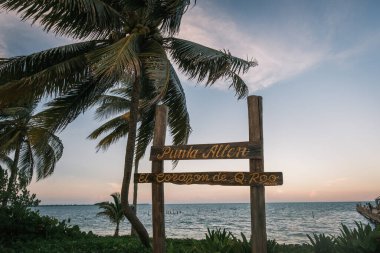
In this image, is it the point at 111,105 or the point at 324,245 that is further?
the point at 111,105

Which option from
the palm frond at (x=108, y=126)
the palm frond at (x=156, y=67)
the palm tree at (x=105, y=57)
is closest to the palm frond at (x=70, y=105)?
the palm tree at (x=105, y=57)

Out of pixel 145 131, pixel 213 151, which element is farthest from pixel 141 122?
pixel 213 151

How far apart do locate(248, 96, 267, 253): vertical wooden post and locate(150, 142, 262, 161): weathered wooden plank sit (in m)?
0.14

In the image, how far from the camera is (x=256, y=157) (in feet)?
21.1

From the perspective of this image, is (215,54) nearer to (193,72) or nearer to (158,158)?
(193,72)

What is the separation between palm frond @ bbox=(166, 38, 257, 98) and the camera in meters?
11.0

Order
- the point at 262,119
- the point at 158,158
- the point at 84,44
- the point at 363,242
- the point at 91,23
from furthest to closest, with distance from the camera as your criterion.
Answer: the point at 84,44
the point at 91,23
the point at 158,158
the point at 262,119
the point at 363,242

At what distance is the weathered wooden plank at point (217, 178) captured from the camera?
6.16m

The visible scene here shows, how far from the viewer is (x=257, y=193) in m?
6.31

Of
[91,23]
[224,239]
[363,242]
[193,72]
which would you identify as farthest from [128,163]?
[363,242]

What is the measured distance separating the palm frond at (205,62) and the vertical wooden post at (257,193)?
426 cm

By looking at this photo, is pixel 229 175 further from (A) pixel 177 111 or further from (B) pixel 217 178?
(A) pixel 177 111

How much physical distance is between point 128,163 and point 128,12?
4689 millimetres

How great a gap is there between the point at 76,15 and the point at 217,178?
22.5 ft
